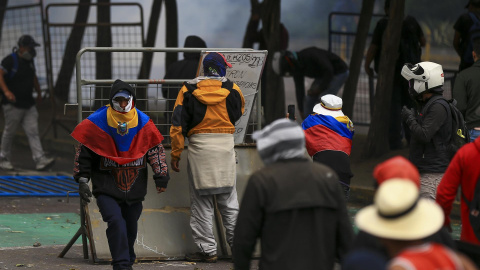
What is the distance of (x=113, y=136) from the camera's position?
272 inches

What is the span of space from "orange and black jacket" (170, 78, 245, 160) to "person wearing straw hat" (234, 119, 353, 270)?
2.96m

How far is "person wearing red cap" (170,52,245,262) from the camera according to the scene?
7.48 meters

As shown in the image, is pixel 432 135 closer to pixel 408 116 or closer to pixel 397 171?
pixel 408 116

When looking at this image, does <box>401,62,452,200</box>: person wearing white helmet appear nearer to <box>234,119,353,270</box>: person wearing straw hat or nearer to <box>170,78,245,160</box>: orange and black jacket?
<box>170,78,245,160</box>: orange and black jacket

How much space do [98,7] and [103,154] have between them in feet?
29.7

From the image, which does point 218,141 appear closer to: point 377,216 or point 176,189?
point 176,189

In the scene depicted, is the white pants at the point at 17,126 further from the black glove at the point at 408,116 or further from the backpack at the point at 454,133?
the backpack at the point at 454,133

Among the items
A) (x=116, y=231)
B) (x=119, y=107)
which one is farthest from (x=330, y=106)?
(x=116, y=231)

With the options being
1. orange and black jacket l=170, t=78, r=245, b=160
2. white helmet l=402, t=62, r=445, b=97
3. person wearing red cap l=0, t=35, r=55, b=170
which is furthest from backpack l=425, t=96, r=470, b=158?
person wearing red cap l=0, t=35, r=55, b=170

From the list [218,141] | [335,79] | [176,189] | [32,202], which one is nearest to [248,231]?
[218,141]

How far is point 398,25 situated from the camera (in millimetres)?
11891

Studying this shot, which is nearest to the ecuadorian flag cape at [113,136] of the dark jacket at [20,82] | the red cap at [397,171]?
the red cap at [397,171]

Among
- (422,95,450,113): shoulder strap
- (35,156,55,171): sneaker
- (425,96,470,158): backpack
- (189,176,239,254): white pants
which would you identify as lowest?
(35,156,55,171): sneaker

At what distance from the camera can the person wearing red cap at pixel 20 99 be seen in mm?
13039
